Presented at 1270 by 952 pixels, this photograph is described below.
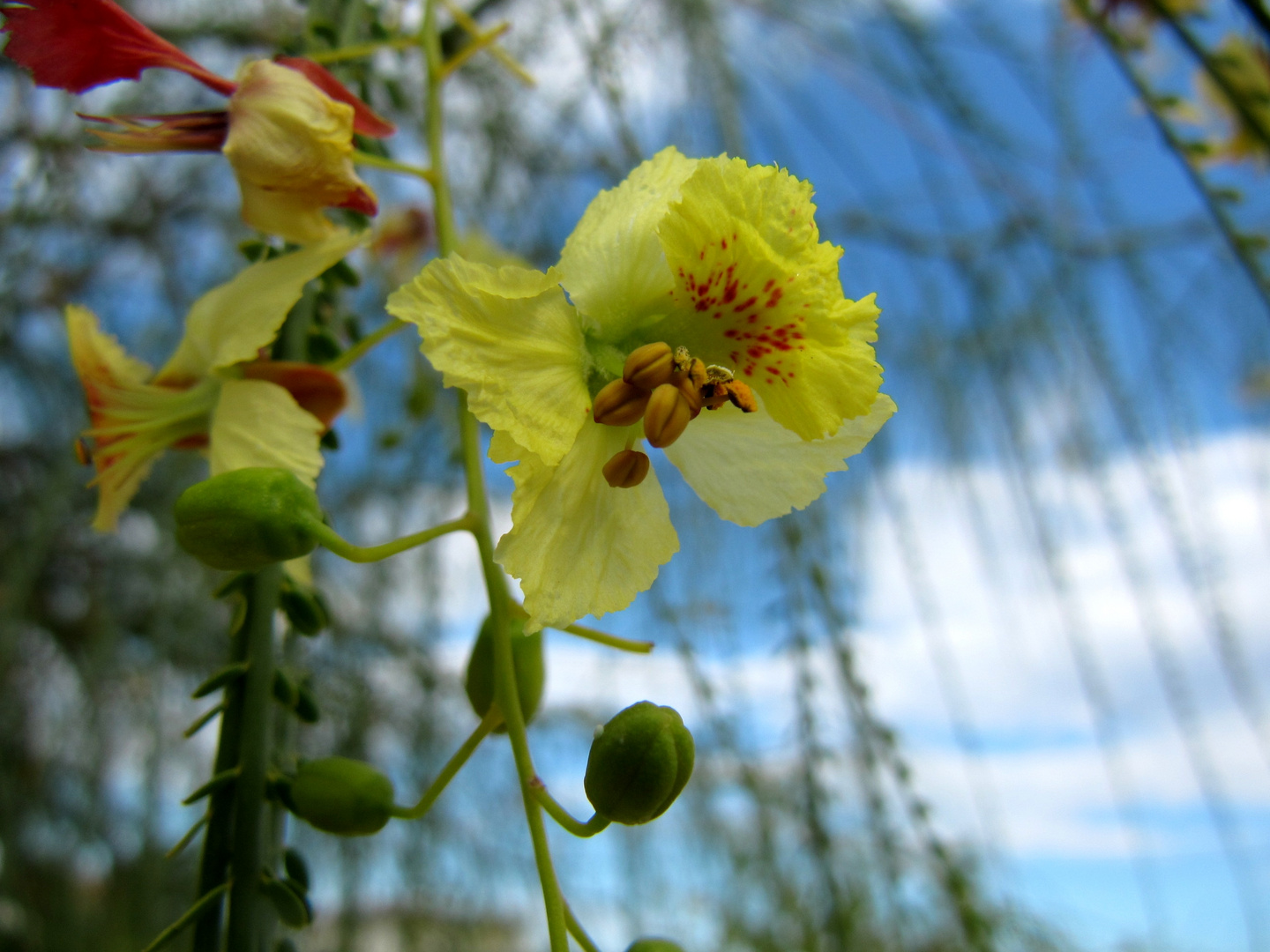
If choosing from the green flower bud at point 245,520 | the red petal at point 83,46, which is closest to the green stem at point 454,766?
the green flower bud at point 245,520

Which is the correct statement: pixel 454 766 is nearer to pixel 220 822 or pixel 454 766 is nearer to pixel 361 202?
pixel 220 822

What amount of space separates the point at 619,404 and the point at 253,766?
233mm

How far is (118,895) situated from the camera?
5.49 ft

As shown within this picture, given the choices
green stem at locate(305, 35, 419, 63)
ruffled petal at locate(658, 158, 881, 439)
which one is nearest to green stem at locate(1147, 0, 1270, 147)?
ruffled petal at locate(658, 158, 881, 439)

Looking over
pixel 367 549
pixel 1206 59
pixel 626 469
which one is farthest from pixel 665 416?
pixel 1206 59

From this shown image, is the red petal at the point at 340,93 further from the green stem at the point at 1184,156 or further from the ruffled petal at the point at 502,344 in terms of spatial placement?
the green stem at the point at 1184,156

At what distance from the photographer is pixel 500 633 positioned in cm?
43

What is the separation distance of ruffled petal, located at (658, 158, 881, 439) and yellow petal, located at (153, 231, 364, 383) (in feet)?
0.57

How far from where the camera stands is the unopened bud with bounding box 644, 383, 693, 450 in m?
0.42

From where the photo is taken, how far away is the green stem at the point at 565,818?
396 mm

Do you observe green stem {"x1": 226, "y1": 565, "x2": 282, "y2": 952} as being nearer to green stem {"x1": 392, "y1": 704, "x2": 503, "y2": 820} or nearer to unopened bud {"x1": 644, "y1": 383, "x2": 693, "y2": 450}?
green stem {"x1": 392, "y1": 704, "x2": 503, "y2": 820}

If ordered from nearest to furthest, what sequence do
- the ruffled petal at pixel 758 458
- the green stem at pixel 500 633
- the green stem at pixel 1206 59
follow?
the green stem at pixel 500 633, the ruffled petal at pixel 758 458, the green stem at pixel 1206 59

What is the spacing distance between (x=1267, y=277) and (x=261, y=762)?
2.50 feet

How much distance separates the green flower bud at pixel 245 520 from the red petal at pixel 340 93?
0.71 ft
